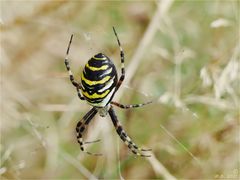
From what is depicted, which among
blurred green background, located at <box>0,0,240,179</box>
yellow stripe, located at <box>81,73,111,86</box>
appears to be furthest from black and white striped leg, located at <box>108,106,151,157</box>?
yellow stripe, located at <box>81,73,111,86</box>

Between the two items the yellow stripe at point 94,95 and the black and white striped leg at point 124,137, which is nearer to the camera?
the yellow stripe at point 94,95

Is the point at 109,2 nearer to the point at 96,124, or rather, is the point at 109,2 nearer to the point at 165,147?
the point at 96,124

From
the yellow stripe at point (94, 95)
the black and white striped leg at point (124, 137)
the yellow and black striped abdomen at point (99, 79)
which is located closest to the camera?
the yellow and black striped abdomen at point (99, 79)

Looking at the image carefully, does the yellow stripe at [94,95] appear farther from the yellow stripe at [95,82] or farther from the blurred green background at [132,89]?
the blurred green background at [132,89]

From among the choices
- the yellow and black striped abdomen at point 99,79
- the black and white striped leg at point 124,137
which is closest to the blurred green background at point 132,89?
the black and white striped leg at point 124,137

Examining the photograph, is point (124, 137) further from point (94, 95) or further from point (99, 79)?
point (99, 79)

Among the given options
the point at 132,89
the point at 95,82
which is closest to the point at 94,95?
the point at 95,82
